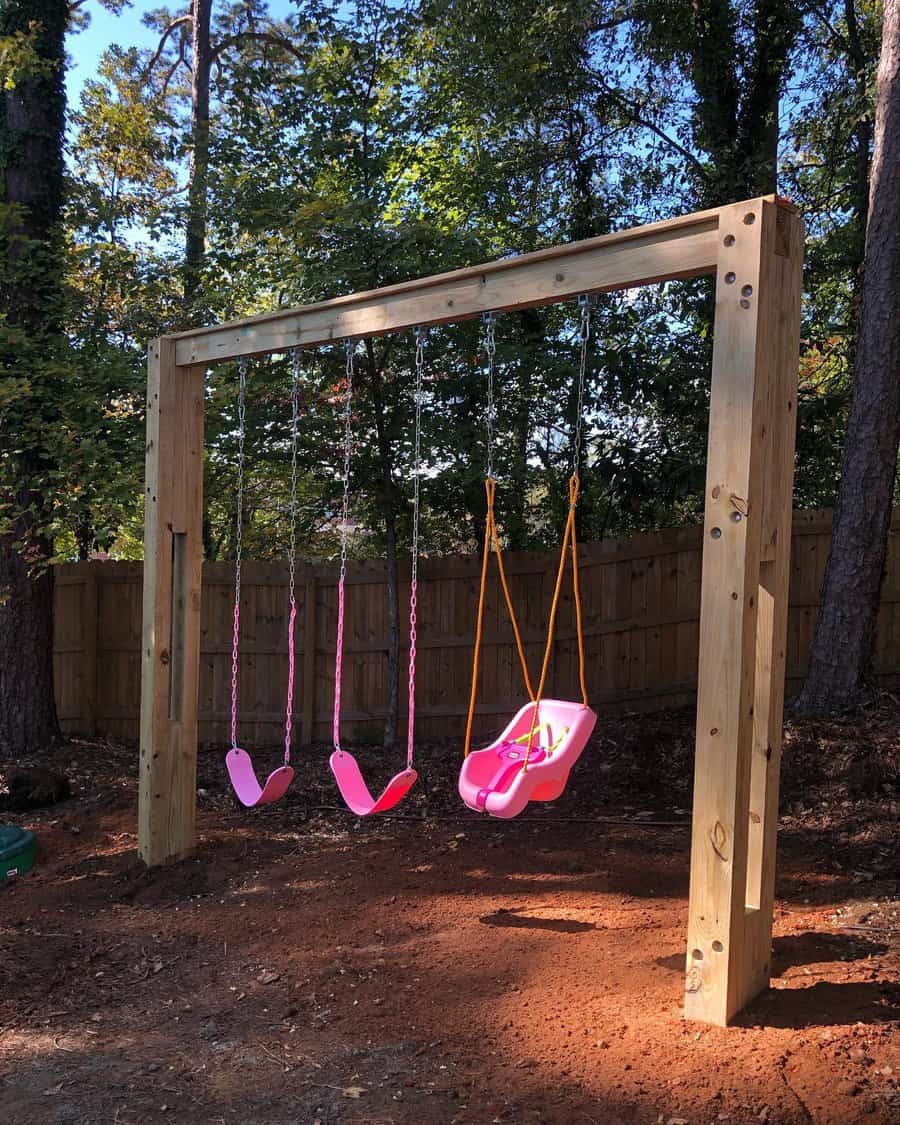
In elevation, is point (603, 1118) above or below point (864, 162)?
below

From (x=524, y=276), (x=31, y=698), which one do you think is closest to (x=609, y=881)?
(x=524, y=276)

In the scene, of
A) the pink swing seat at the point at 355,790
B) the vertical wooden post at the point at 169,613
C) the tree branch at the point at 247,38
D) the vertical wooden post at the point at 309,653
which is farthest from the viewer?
the tree branch at the point at 247,38

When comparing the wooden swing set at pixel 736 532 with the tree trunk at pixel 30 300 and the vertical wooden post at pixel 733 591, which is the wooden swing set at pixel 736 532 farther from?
the tree trunk at pixel 30 300

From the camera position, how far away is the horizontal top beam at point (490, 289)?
122 inches

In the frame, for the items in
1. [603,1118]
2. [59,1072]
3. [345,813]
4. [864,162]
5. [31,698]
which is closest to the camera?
[603,1118]

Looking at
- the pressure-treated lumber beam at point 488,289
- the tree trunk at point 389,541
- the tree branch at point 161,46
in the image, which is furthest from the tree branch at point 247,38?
the pressure-treated lumber beam at point 488,289

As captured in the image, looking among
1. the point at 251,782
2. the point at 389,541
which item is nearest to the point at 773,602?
the point at 251,782

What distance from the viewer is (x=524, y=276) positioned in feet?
11.6

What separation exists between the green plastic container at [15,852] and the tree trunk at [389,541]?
2.98 m

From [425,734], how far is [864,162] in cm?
611

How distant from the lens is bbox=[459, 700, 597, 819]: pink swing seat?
355cm

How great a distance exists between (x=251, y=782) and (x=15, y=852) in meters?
1.51

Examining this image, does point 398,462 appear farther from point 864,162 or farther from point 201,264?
point 864,162

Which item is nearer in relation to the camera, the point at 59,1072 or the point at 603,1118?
the point at 603,1118
